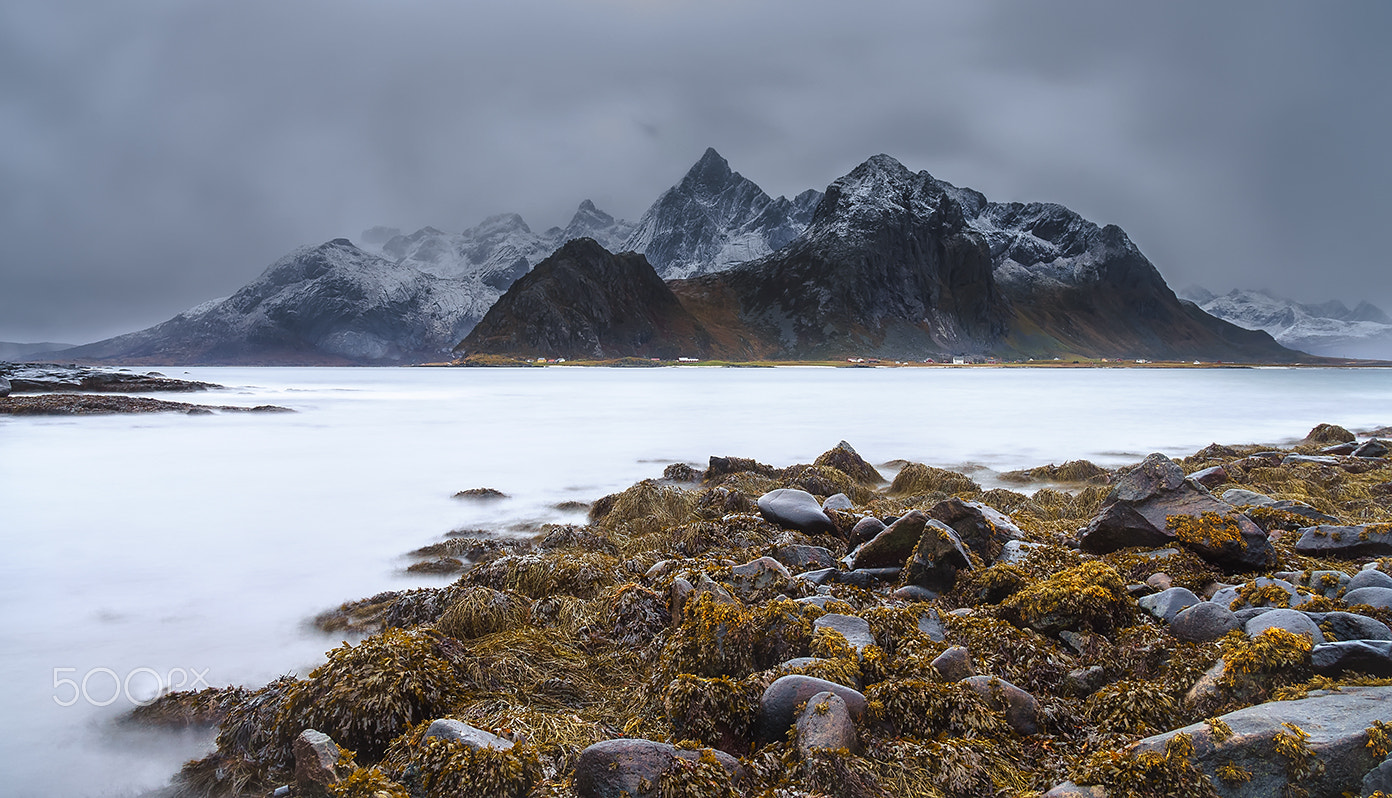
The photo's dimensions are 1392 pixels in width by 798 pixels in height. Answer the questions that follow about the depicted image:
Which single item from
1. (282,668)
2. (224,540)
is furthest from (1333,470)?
(224,540)

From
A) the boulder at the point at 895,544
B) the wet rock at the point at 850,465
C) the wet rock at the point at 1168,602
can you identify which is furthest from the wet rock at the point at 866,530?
the wet rock at the point at 850,465

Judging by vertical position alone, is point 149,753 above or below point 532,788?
below

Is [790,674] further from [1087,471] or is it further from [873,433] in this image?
[873,433]

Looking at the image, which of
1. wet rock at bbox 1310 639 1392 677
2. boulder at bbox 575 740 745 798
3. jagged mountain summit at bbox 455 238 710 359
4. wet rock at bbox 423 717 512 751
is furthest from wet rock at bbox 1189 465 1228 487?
jagged mountain summit at bbox 455 238 710 359

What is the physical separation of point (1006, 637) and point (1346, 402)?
54.0m

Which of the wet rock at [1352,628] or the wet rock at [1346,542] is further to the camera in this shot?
the wet rock at [1346,542]

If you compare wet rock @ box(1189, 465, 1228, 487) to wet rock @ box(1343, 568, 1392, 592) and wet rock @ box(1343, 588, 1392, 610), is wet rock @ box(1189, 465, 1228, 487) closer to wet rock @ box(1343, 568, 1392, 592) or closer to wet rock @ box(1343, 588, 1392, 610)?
wet rock @ box(1343, 568, 1392, 592)

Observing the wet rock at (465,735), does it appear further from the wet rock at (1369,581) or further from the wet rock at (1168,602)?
the wet rock at (1369,581)

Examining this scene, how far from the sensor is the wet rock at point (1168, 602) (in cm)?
489

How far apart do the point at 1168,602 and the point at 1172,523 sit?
171cm

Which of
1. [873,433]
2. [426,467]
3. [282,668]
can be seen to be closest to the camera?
[282,668]

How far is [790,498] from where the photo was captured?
861 centimetres

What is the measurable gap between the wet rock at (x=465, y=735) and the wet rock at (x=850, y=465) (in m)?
10.7

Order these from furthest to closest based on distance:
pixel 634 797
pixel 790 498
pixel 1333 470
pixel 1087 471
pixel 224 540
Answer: pixel 1087 471
pixel 1333 470
pixel 224 540
pixel 790 498
pixel 634 797
